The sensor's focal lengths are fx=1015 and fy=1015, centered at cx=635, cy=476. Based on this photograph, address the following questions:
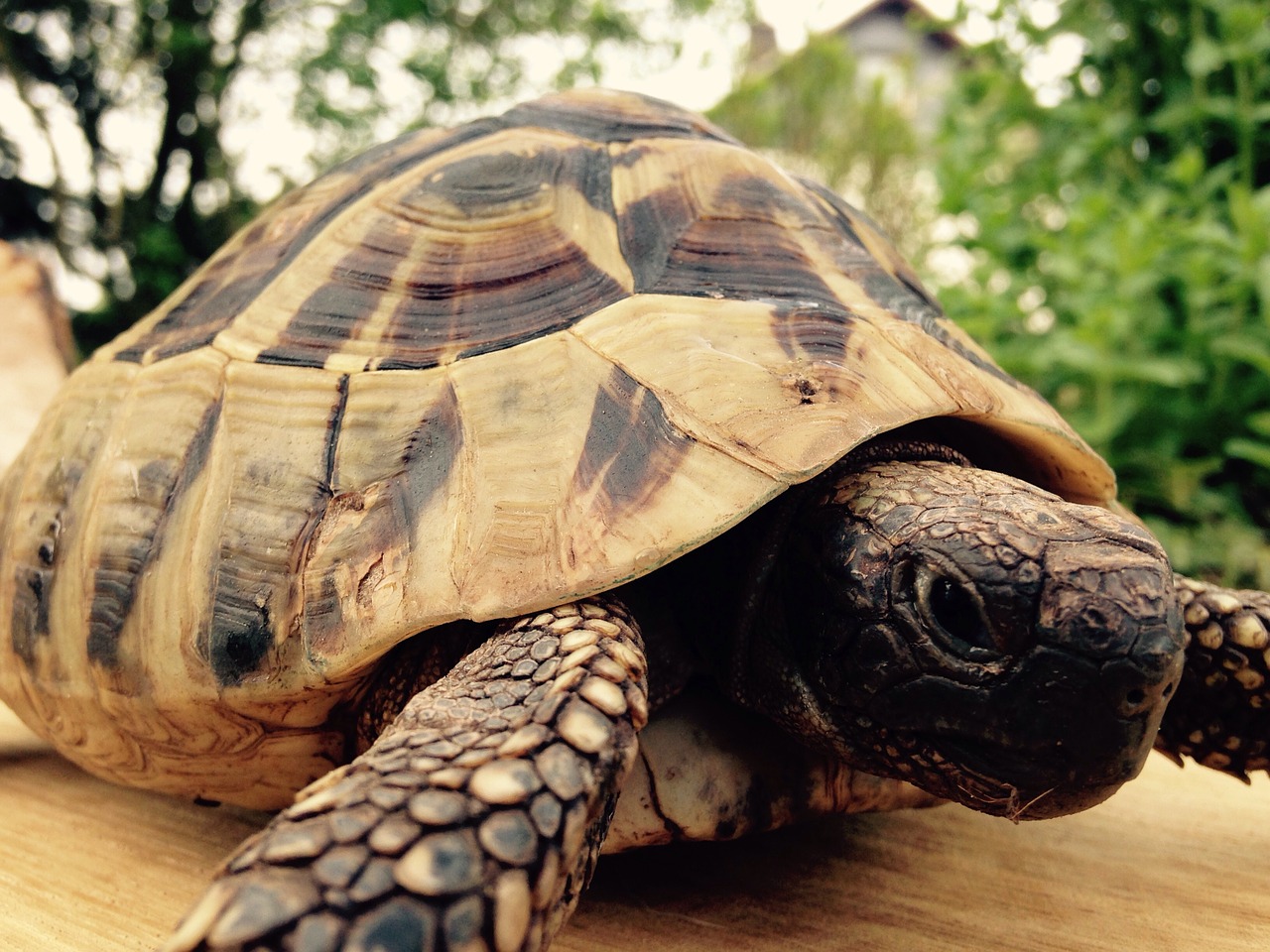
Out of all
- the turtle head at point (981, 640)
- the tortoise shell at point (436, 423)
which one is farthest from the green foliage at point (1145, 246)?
the turtle head at point (981, 640)

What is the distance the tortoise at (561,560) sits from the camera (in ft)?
3.53

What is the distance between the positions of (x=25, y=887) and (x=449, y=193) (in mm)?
1264

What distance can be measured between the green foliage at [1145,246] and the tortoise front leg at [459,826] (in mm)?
2875

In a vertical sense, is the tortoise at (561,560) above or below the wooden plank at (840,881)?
above

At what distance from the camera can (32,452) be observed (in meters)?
1.90

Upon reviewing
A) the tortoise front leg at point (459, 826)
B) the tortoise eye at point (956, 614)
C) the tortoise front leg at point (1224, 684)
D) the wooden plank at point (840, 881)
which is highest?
the tortoise eye at point (956, 614)

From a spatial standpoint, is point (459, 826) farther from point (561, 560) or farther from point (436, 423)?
point (436, 423)

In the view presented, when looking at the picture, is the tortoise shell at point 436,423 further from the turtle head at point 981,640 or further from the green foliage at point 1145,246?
the green foliage at point 1145,246

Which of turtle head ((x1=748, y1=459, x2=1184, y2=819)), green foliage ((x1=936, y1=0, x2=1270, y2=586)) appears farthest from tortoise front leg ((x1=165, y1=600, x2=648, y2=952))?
green foliage ((x1=936, y1=0, x2=1270, y2=586))

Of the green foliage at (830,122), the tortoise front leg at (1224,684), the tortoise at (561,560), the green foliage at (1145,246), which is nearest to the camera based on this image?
the tortoise at (561,560)

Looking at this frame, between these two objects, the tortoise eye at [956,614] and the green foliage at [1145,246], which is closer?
the tortoise eye at [956,614]

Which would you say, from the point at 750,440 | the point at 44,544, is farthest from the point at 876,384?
the point at 44,544

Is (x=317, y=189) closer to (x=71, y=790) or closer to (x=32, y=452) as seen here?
(x=32, y=452)

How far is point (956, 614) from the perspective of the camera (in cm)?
120
